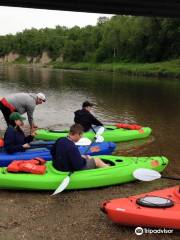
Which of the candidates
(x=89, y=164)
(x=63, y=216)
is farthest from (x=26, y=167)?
(x=63, y=216)

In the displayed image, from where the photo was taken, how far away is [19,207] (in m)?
7.20

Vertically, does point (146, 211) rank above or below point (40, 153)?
below

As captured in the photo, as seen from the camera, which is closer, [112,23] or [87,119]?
[87,119]

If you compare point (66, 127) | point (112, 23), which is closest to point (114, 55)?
point (112, 23)

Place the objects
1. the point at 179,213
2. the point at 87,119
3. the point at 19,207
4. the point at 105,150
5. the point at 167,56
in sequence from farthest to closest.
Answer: the point at 167,56
the point at 87,119
the point at 105,150
the point at 19,207
the point at 179,213

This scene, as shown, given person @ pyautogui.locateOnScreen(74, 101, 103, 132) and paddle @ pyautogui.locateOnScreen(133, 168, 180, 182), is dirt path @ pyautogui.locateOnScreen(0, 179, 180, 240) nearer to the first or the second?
paddle @ pyautogui.locateOnScreen(133, 168, 180, 182)

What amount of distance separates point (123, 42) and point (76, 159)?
70274 mm

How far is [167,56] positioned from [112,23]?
23.7 meters

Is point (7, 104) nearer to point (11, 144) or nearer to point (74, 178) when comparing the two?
point (11, 144)

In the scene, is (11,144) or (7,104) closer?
(11,144)

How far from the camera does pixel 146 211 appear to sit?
6.09 metres

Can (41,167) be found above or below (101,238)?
above

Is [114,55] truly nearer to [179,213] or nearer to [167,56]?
[167,56]

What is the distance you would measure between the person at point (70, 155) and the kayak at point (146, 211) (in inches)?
61.1
